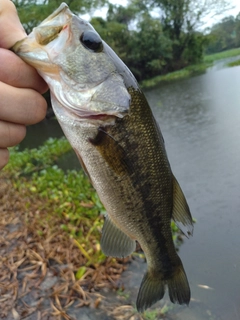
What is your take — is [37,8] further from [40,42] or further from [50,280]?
[40,42]

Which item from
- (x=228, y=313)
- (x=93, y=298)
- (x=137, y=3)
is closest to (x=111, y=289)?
(x=93, y=298)

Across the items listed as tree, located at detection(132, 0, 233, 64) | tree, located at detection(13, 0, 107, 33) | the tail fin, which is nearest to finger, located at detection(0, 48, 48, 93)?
the tail fin

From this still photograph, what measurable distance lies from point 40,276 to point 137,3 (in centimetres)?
3458

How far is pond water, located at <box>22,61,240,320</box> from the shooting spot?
3.14 metres

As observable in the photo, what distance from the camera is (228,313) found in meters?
2.94

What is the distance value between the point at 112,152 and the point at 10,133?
460 mm

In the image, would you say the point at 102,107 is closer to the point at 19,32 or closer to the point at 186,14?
the point at 19,32

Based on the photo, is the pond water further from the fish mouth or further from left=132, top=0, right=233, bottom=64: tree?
left=132, top=0, right=233, bottom=64: tree

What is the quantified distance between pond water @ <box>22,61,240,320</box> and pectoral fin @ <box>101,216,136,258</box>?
4.63ft

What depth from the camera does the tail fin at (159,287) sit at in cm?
203

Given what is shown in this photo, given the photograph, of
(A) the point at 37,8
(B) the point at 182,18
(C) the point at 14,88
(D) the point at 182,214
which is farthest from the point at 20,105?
(B) the point at 182,18

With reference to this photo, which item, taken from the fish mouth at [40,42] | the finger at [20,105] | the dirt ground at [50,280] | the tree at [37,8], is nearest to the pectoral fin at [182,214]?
the finger at [20,105]

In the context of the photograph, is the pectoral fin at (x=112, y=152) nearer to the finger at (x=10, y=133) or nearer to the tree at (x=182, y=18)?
the finger at (x=10, y=133)

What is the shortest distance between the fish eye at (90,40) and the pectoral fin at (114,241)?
0.89 m
